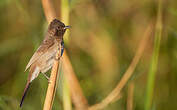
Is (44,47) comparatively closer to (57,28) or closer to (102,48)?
(57,28)

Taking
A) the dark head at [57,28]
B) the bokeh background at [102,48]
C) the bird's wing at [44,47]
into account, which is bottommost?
the bokeh background at [102,48]

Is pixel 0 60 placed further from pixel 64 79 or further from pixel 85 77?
pixel 64 79

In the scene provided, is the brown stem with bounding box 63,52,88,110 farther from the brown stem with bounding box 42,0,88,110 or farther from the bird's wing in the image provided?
the bird's wing

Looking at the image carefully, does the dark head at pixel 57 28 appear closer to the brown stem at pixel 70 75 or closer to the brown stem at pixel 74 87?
the brown stem at pixel 70 75

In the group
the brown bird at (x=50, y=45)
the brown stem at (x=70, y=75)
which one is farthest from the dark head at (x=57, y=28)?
the brown stem at (x=70, y=75)

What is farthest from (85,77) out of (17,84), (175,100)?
(175,100)

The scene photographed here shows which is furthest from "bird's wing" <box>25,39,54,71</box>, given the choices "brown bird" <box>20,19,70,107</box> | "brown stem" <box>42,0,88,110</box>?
"brown stem" <box>42,0,88,110</box>
